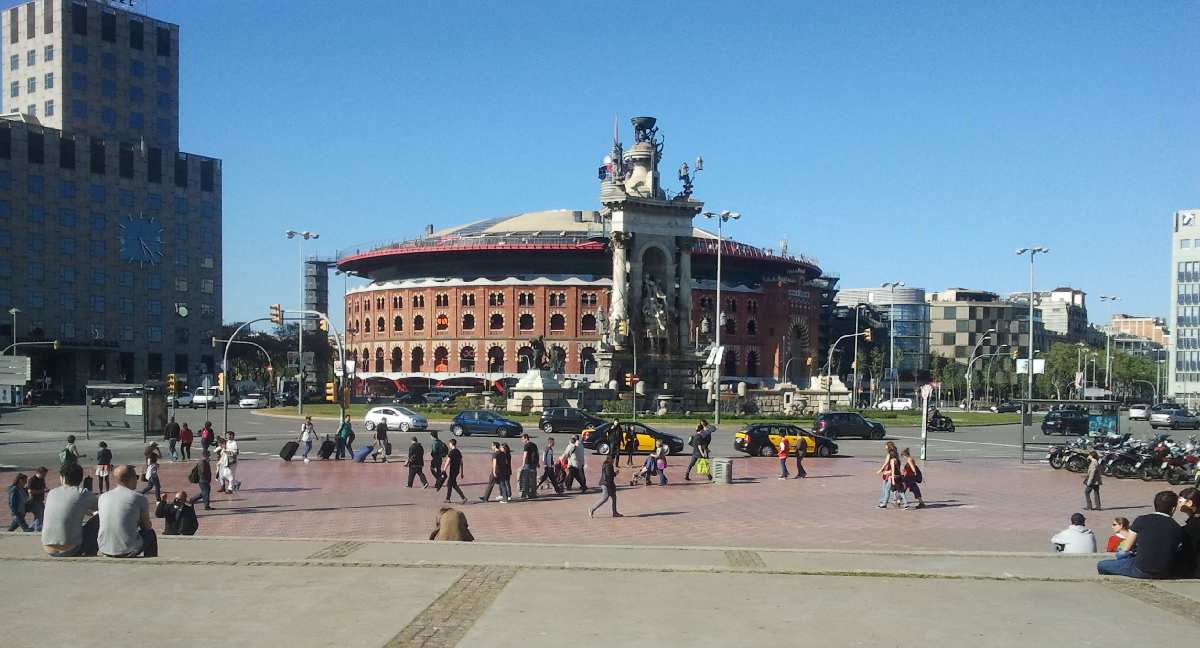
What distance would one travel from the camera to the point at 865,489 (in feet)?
96.5

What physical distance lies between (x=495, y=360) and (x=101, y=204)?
1690 inches

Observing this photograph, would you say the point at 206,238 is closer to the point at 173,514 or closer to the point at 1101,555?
the point at 173,514

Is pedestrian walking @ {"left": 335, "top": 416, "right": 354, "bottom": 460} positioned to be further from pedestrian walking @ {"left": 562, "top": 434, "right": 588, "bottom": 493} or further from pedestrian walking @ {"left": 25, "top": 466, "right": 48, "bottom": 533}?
pedestrian walking @ {"left": 25, "top": 466, "right": 48, "bottom": 533}

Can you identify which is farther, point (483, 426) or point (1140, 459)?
point (483, 426)

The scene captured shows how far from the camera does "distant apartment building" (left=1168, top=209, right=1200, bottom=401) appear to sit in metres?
130

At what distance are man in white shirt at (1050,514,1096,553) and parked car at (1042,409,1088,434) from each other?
41098 mm

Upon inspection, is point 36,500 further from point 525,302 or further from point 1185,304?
point 1185,304

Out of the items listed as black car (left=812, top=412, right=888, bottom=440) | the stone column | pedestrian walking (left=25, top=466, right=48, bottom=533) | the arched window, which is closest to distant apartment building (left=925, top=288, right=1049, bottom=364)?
the arched window

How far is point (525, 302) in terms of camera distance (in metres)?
122

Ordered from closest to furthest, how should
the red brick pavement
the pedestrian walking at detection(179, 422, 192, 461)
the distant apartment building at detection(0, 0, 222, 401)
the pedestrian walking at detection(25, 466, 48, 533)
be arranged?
the pedestrian walking at detection(25, 466, 48, 533), the red brick pavement, the pedestrian walking at detection(179, 422, 192, 461), the distant apartment building at detection(0, 0, 222, 401)

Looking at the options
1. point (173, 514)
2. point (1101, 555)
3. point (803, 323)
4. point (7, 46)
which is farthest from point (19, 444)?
point (803, 323)

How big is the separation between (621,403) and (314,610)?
61528 millimetres

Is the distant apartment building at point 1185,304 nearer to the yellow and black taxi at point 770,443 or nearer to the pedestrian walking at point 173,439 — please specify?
the yellow and black taxi at point 770,443

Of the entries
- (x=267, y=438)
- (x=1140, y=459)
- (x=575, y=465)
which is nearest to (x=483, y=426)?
(x=267, y=438)
